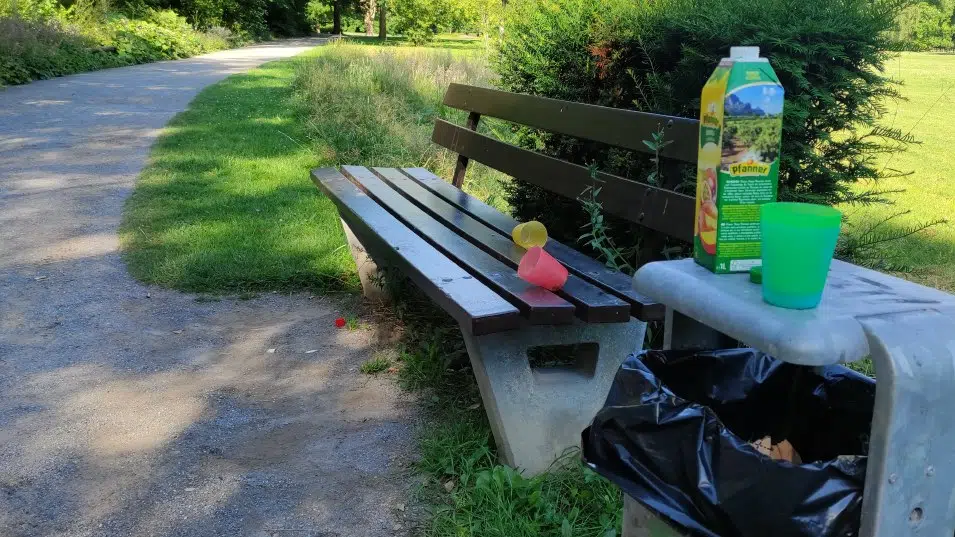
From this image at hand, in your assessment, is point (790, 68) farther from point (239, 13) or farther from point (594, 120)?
point (239, 13)

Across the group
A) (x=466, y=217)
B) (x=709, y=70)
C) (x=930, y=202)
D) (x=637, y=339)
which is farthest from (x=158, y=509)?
(x=930, y=202)

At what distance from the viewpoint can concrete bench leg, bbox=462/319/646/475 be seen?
9.23 feet

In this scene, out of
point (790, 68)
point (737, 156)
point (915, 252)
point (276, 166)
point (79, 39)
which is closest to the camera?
point (737, 156)

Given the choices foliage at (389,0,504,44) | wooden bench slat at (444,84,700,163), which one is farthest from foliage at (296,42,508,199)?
foliage at (389,0,504,44)

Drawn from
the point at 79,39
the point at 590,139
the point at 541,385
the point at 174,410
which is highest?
the point at 79,39

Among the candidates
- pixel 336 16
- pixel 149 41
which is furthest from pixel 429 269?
pixel 336 16

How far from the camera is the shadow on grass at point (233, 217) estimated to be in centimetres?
525

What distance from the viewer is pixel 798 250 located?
1.51 meters

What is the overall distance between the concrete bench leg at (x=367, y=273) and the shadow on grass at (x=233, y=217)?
247mm

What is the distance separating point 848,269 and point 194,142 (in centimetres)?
888

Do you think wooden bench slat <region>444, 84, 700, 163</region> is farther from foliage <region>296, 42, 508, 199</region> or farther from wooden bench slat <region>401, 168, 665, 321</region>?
foliage <region>296, 42, 508, 199</region>

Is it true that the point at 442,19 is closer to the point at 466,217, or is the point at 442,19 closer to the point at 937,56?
the point at 937,56

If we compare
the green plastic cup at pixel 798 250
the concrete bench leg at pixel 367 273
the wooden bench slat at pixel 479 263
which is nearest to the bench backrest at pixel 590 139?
the wooden bench slat at pixel 479 263

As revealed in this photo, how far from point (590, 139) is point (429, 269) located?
955mm
